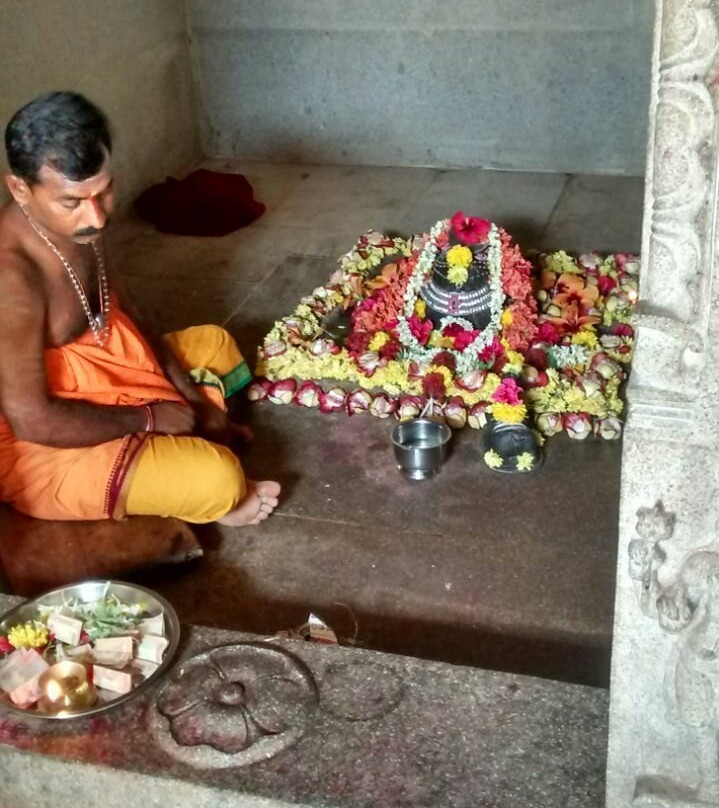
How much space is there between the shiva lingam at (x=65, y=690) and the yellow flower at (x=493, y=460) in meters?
1.64

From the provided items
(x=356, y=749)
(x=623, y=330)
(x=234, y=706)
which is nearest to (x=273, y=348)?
(x=623, y=330)

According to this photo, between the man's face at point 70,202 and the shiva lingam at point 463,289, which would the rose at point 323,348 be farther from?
the man's face at point 70,202

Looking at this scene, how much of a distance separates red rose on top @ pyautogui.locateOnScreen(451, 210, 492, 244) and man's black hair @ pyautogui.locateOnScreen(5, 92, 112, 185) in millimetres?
1767

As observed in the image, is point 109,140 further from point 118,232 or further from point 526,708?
point 118,232

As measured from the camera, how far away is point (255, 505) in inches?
132

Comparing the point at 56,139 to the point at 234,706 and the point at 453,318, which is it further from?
the point at 453,318

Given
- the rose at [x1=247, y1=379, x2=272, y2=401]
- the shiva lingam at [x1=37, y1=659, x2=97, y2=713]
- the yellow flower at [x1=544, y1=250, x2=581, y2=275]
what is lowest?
the shiva lingam at [x1=37, y1=659, x2=97, y2=713]

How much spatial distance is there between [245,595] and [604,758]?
50.9 inches

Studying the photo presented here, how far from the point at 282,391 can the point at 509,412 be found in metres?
0.87

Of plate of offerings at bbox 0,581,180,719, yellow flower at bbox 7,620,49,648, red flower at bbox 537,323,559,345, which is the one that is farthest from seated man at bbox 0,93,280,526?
red flower at bbox 537,323,559,345

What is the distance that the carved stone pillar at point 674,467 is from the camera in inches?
57.0

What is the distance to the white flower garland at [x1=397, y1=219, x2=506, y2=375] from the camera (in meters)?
3.99

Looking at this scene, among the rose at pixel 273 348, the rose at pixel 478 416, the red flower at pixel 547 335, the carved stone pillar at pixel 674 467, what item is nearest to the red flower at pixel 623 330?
the red flower at pixel 547 335

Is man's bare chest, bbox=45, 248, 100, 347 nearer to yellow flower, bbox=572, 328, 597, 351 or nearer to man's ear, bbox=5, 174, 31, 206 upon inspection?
man's ear, bbox=5, 174, 31, 206
